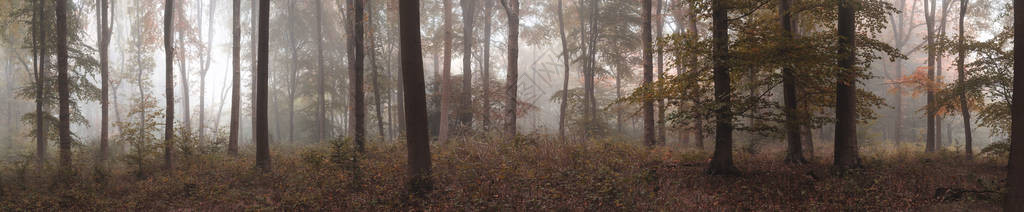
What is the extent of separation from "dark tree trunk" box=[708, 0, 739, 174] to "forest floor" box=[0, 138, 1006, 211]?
1.22ft

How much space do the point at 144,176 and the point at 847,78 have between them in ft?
54.4

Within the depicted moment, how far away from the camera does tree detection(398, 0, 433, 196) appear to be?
8.23 metres

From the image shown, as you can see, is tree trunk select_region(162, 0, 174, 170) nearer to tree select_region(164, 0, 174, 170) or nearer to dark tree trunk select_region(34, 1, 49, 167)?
tree select_region(164, 0, 174, 170)

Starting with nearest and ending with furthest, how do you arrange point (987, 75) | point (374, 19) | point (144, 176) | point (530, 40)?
point (144, 176)
point (987, 75)
point (374, 19)
point (530, 40)

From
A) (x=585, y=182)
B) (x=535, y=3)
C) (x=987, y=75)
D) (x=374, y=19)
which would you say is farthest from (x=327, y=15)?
(x=987, y=75)

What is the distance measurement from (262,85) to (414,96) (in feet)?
17.7

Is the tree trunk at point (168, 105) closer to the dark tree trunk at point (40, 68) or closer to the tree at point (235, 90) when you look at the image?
the tree at point (235, 90)

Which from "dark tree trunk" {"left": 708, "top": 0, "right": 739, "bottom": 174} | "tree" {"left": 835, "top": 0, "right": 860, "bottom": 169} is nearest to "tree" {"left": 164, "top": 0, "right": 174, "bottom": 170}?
"dark tree trunk" {"left": 708, "top": 0, "right": 739, "bottom": 174}

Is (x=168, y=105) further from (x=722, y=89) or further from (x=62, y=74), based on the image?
(x=722, y=89)

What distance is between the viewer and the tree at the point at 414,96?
27.0 ft

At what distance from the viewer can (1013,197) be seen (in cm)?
616

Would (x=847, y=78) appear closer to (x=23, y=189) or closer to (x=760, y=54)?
(x=760, y=54)

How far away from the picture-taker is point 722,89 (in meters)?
9.21

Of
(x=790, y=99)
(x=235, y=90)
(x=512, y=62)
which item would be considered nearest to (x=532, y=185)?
(x=790, y=99)
